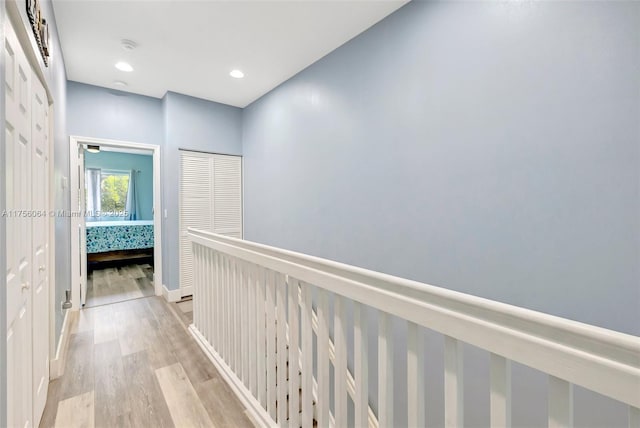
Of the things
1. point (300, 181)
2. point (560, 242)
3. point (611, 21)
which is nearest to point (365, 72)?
point (300, 181)

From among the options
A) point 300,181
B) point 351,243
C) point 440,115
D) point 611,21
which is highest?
point 611,21

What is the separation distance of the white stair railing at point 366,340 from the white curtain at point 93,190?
6185mm

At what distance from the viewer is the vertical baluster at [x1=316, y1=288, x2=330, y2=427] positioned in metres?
1.21

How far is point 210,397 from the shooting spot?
6.20 ft

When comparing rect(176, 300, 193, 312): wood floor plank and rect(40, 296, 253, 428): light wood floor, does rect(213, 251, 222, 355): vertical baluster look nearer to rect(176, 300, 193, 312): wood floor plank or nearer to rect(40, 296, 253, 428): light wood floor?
rect(40, 296, 253, 428): light wood floor

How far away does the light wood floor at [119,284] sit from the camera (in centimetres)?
371

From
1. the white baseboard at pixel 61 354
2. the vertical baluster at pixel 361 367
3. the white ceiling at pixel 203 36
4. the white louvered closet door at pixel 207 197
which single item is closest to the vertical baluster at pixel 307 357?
the vertical baluster at pixel 361 367

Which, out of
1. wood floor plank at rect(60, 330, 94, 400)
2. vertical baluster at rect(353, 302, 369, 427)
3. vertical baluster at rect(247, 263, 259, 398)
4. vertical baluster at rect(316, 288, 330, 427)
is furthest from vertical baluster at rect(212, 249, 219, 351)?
vertical baluster at rect(353, 302, 369, 427)

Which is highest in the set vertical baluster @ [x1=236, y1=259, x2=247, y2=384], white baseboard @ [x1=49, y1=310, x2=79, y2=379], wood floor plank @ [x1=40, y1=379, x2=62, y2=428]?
vertical baluster @ [x1=236, y1=259, x2=247, y2=384]

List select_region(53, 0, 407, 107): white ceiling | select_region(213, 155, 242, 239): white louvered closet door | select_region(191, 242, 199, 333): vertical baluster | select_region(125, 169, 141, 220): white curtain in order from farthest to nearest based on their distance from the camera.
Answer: select_region(125, 169, 141, 220): white curtain → select_region(213, 155, 242, 239): white louvered closet door → select_region(191, 242, 199, 333): vertical baluster → select_region(53, 0, 407, 107): white ceiling

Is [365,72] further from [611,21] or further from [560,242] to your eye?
[560,242]

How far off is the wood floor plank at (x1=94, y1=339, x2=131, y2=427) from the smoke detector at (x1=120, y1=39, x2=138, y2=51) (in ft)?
8.56

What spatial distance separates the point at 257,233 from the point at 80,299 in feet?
7.03

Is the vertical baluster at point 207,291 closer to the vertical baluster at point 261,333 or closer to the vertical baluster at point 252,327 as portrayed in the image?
the vertical baluster at point 252,327
